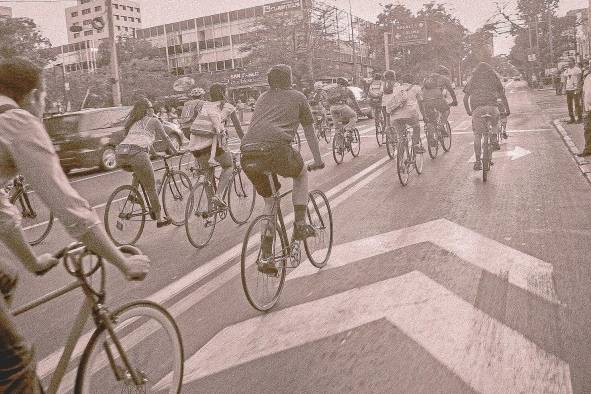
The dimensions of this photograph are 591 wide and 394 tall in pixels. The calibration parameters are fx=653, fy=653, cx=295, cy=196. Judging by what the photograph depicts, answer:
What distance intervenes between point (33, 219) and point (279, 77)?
5.28m

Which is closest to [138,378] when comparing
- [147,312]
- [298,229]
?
[147,312]

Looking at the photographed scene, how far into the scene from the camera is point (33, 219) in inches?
356

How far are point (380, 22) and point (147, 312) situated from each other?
67598 mm

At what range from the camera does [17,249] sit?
3020 millimetres

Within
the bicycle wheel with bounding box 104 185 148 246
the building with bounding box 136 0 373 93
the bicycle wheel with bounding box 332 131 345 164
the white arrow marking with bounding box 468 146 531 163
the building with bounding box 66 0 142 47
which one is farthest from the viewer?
the building with bounding box 66 0 142 47

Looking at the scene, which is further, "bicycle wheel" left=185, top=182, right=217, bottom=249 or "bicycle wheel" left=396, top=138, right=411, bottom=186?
"bicycle wheel" left=396, top=138, right=411, bottom=186

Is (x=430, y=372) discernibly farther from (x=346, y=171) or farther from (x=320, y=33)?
(x=320, y=33)

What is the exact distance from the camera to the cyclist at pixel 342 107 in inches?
589

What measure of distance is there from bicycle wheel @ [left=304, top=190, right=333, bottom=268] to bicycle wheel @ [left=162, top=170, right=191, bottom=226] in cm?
266

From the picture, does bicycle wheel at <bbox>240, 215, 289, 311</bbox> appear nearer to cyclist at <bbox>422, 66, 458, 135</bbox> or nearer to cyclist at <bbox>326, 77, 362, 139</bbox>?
cyclist at <bbox>422, 66, 458, 135</bbox>

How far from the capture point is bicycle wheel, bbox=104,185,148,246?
25.5 feet

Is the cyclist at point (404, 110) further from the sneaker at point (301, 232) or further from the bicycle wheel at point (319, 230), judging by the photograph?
the sneaker at point (301, 232)

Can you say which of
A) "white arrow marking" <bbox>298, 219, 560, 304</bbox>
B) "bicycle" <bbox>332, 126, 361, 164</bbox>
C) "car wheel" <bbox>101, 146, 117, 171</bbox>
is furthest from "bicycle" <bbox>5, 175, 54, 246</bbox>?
"car wheel" <bbox>101, 146, 117, 171</bbox>

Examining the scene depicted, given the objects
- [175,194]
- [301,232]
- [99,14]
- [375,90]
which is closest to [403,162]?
[175,194]
